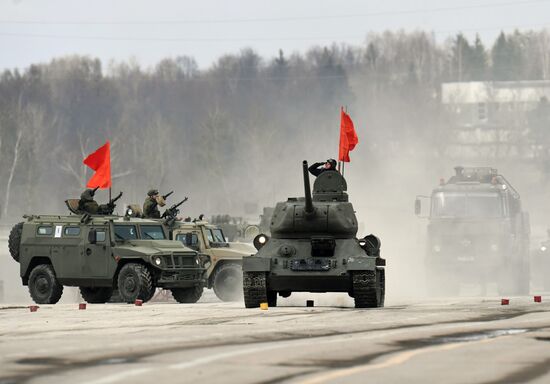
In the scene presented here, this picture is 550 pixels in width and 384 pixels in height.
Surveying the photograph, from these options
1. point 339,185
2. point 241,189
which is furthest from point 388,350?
point 241,189

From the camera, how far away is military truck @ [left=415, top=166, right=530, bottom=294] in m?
38.5

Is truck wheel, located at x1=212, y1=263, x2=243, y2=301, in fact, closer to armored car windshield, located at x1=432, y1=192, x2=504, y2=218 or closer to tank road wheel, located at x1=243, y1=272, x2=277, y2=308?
armored car windshield, located at x1=432, y1=192, x2=504, y2=218

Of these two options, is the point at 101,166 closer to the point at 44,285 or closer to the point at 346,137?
the point at 44,285

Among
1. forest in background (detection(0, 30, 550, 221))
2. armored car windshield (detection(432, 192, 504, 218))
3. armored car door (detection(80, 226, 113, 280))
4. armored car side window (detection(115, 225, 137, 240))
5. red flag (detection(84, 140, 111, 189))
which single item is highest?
forest in background (detection(0, 30, 550, 221))

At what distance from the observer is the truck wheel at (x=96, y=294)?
30.8 metres

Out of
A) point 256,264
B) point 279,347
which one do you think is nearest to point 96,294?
point 256,264

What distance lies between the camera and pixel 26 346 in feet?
48.7

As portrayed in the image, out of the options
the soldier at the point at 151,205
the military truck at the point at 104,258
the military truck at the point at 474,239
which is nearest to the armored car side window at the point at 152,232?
the military truck at the point at 104,258

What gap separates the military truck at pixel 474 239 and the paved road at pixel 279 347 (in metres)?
16.8

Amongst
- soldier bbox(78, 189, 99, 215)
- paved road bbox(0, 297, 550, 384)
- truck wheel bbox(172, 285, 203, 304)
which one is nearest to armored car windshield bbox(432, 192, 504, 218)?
truck wheel bbox(172, 285, 203, 304)

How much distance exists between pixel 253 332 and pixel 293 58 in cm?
17280

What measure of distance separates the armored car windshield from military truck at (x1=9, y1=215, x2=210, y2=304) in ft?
34.9

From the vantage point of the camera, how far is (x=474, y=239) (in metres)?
38.7

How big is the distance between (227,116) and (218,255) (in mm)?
110042
